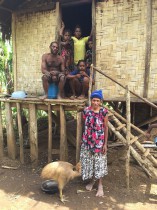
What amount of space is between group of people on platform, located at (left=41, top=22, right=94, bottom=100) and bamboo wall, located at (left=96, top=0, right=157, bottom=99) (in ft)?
1.75

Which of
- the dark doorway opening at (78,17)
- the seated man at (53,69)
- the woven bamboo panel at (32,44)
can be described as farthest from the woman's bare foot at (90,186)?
the dark doorway opening at (78,17)

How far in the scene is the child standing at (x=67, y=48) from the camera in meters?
7.03

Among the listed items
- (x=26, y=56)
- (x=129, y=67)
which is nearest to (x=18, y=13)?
(x=26, y=56)

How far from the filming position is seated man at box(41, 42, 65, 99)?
20.7 feet

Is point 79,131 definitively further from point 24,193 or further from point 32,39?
point 32,39

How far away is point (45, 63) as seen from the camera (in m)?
6.57

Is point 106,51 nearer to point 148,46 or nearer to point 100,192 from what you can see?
point 148,46

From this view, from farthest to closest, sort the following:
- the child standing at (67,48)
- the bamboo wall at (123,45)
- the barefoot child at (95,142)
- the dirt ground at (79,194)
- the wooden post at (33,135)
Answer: the child standing at (67,48)
the wooden post at (33,135)
the bamboo wall at (123,45)
the barefoot child at (95,142)
the dirt ground at (79,194)

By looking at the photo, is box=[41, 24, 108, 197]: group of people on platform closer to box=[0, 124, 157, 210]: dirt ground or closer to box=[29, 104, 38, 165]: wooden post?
box=[0, 124, 157, 210]: dirt ground

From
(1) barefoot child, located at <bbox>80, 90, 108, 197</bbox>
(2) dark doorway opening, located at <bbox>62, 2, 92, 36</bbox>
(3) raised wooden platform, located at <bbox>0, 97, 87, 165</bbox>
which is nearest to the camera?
(1) barefoot child, located at <bbox>80, 90, 108, 197</bbox>

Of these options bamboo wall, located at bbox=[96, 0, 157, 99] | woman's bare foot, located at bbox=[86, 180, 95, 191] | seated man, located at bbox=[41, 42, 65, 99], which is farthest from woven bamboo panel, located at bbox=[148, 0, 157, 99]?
woman's bare foot, located at bbox=[86, 180, 95, 191]

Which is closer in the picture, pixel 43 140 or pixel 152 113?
pixel 43 140

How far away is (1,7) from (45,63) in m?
2.59

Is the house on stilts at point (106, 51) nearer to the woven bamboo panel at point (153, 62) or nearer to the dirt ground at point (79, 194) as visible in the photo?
the woven bamboo panel at point (153, 62)
